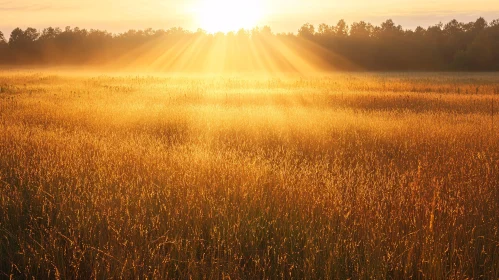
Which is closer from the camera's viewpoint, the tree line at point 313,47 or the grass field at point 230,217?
the grass field at point 230,217

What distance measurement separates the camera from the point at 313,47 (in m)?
71.2

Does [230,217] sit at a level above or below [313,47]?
below

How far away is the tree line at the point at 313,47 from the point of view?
64.1 m

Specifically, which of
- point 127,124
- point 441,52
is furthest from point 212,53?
point 127,124

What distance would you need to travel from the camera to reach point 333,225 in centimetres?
392

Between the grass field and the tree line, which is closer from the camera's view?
the grass field

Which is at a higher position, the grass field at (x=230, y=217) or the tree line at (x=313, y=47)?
the tree line at (x=313, y=47)

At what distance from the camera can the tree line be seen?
2522 inches

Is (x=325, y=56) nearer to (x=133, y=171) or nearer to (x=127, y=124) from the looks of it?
(x=127, y=124)

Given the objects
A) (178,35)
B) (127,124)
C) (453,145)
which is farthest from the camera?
(178,35)

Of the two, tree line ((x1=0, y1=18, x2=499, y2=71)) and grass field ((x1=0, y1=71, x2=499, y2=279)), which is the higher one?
tree line ((x1=0, y1=18, x2=499, y2=71))

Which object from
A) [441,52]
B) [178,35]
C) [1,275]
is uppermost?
[178,35]

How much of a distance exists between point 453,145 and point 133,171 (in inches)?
233

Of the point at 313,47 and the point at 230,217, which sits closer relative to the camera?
the point at 230,217
